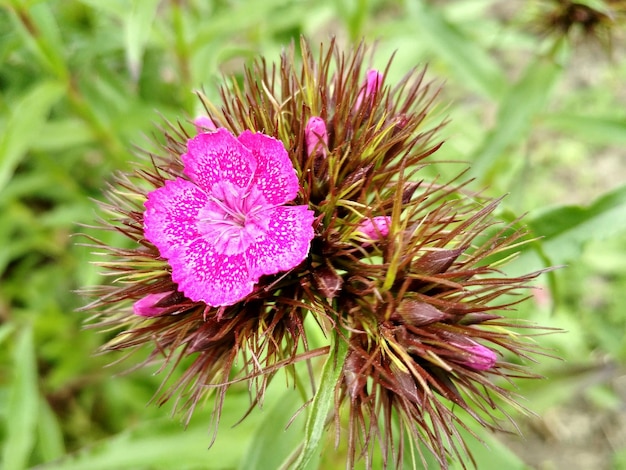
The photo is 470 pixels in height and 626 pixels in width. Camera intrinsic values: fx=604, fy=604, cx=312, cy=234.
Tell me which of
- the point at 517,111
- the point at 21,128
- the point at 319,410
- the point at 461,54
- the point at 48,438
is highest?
the point at 21,128

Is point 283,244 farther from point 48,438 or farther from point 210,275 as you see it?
Answer: point 48,438

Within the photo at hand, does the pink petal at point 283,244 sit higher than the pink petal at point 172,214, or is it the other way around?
the pink petal at point 172,214

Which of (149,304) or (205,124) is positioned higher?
(205,124)

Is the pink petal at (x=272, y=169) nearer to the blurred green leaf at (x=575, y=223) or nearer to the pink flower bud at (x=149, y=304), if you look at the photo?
the pink flower bud at (x=149, y=304)

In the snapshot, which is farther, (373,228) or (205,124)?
(205,124)

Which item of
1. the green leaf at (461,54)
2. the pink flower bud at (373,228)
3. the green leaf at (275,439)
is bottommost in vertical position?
the green leaf at (275,439)

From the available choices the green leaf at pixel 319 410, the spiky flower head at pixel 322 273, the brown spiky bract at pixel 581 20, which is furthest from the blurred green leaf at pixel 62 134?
the brown spiky bract at pixel 581 20

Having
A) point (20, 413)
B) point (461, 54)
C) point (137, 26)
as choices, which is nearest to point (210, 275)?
point (137, 26)

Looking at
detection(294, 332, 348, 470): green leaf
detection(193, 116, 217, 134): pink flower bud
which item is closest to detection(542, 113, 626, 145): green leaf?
detection(193, 116, 217, 134): pink flower bud

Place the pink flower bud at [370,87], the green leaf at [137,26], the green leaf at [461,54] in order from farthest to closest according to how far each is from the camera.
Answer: the green leaf at [461,54], the green leaf at [137,26], the pink flower bud at [370,87]
